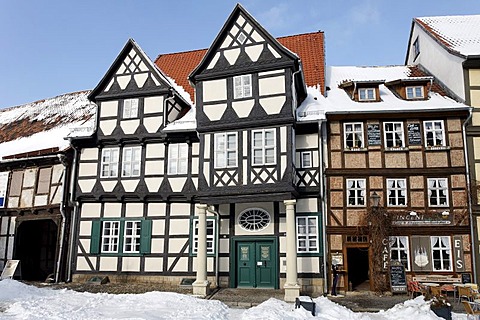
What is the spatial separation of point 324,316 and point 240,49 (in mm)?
10668

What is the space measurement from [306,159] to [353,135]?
2.08 meters

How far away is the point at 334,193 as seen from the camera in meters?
17.2

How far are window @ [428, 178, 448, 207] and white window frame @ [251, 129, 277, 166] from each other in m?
6.06

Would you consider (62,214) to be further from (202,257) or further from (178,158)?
Answer: (202,257)

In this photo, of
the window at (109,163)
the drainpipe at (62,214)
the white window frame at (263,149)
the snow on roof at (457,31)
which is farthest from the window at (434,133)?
the drainpipe at (62,214)

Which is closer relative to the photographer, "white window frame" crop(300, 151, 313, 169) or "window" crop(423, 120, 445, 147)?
"window" crop(423, 120, 445, 147)

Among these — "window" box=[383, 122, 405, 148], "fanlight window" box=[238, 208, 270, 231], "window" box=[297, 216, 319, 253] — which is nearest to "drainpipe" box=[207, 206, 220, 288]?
"fanlight window" box=[238, 208, 270, 231]

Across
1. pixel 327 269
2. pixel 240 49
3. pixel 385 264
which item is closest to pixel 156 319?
pixel 327 269

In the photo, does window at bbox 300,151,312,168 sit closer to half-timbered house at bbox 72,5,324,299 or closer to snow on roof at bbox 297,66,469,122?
half-timbered house at bbox 72,5,324,299

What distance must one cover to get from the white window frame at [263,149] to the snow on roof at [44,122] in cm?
796

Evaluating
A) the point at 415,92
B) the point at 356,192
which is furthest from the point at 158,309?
the point at 415,92

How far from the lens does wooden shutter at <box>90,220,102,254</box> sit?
18.8m

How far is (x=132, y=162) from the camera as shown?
19109mm

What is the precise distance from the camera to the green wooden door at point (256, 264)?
1723 cm
